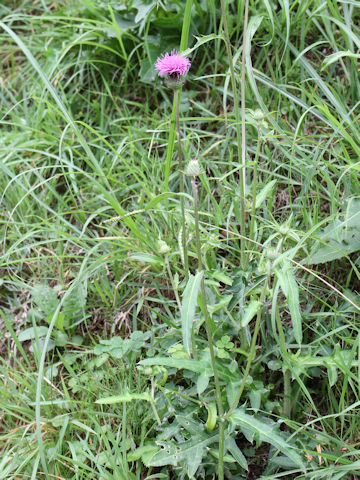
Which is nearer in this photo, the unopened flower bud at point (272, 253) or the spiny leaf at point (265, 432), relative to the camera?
the unopened flower bud at point (272, 253)

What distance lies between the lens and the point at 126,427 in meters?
1.88

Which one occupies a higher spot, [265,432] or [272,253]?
[272,253]

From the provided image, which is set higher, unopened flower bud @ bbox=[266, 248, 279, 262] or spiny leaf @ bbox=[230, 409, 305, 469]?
unopened flower bud @ bbox=[266, 248, 279, 262]

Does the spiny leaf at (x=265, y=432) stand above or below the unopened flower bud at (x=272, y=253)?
below

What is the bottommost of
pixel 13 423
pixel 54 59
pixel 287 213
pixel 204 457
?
pixel 13 423

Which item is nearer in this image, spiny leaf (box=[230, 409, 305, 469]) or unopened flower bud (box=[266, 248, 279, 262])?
unopened flower bud (box=[266, 248, 279, 262])

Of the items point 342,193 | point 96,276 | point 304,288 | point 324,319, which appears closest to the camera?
point 304,288

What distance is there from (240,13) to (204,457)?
1805 mm

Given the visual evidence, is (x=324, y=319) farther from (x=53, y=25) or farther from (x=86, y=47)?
(x=53, y=25)

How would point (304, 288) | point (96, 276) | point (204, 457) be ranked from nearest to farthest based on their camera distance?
point (204, 457), point (304, 288), point (96, 276)

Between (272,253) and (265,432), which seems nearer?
(272,253)

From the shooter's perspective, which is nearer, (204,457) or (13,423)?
(204,457)

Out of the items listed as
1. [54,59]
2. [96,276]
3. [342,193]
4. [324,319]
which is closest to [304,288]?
[324,319]

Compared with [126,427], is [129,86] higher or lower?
higher
